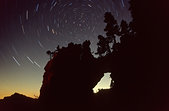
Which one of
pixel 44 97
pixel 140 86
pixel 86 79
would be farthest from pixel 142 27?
pixel 44 97

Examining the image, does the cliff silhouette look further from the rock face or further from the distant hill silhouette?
the distant hill silhouette

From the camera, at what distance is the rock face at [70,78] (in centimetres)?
3206

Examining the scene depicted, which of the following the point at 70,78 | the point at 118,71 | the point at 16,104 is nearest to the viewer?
the point at 118,71

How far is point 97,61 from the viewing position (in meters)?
34.2

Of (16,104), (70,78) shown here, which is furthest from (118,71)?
(16,104)

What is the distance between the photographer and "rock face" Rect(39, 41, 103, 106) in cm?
3206

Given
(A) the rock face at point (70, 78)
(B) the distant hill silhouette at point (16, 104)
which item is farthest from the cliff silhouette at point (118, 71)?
(B) the distant hill silhouette at point (16, 104)

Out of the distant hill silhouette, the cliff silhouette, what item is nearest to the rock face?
the cliff silhouette

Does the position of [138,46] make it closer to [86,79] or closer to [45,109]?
[86,79]

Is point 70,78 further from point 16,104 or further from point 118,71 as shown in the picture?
point 16,104

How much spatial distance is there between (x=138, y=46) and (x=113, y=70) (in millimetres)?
6834

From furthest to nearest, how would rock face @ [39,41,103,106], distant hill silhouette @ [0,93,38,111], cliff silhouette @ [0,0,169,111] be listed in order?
distant hill silhouette @ [0,93,38,111]
rock face @ [39,41,103,106]
cliff silhouette @ [0,0,169,111]

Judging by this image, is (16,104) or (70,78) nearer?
(70,78)

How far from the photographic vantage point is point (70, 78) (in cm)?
3284
